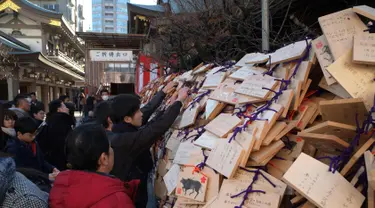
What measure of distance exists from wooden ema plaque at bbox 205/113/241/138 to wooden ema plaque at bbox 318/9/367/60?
1.93ft

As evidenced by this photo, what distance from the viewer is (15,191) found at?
1.14 meters

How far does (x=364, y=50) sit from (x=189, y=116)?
115 cm

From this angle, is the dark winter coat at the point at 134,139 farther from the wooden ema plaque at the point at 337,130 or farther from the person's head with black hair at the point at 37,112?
the person's head with black hair at the point at 37,112

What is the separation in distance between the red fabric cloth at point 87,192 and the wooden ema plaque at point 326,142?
0.87m

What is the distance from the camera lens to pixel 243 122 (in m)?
1.58

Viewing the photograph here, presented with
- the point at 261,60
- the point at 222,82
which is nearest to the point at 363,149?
the point at 261,60

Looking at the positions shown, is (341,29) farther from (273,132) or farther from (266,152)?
(266,152)

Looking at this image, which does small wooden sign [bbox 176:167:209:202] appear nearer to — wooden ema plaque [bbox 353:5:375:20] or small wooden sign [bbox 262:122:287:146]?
small wooden sign [bbox 262:122:287:146]

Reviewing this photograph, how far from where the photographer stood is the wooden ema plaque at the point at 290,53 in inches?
63.8

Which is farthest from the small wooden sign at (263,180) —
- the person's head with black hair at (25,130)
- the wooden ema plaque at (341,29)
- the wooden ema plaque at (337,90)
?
the person's head with black hair at (25,130)

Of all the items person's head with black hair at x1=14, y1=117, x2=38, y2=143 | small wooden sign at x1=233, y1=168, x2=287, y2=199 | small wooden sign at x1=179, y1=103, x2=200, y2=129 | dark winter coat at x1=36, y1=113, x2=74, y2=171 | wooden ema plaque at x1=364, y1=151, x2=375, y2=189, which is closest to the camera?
wooden ema plaque at x1=364, y1=151, x2=375, y2=189

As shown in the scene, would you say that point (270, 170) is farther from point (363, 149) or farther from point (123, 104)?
point (123, 104)

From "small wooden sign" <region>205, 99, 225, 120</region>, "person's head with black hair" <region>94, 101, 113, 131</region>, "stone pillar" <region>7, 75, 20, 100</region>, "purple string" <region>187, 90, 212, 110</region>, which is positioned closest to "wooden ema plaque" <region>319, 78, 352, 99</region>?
"small wooden sign" <region>205, 99, 225, 120</region>

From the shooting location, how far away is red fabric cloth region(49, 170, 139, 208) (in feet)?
4.20
